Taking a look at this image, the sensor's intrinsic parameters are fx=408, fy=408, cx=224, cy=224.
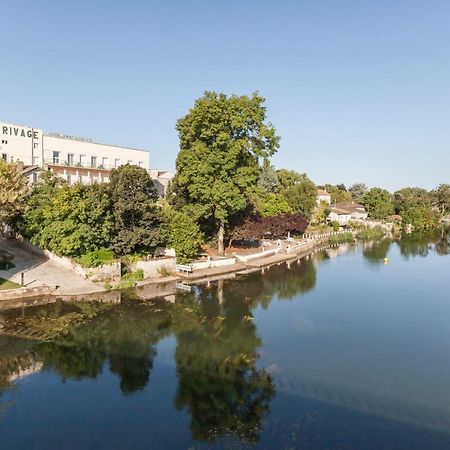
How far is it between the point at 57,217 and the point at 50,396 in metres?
17.8

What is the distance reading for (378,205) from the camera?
106062mm

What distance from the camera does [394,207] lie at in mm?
113062

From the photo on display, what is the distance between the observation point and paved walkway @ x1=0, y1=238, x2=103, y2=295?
93.7ft

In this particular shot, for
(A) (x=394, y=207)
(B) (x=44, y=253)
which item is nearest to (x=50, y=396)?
(B) (x=44, y=253)

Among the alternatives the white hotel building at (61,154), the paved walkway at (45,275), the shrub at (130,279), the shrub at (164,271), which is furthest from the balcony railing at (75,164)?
the shrub at (130,279)

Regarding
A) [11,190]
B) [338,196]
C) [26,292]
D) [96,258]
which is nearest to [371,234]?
[338,196]

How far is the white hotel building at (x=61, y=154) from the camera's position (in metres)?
43.9

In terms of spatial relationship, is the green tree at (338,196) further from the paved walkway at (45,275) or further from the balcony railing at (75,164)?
the paved walkway at (45,275)

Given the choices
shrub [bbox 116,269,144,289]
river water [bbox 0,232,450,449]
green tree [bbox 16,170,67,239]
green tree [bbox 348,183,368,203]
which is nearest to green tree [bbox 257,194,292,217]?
shrub [bbox 116,269,144,289]

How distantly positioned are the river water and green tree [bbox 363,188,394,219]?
76.8 metres

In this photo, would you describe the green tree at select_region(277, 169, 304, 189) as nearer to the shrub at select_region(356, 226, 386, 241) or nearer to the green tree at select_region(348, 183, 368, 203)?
the shrub at select_region(356, 226, 386, 241)

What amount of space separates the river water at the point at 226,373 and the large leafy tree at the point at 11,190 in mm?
10006

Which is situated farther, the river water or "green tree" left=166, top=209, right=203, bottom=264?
"green tree" left=166, top=209, right=203, bottom=264

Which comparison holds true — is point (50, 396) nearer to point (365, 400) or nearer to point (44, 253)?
point (365, 400)
